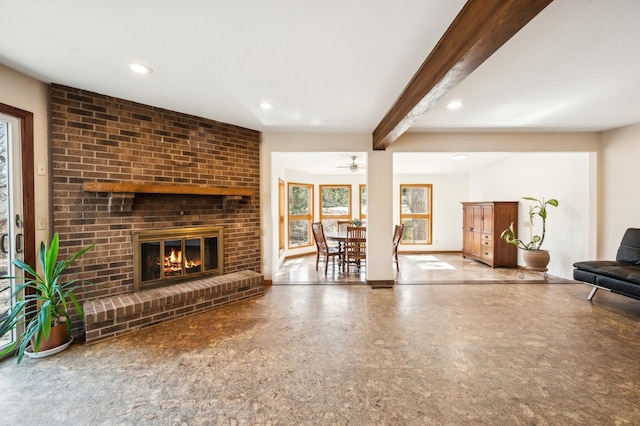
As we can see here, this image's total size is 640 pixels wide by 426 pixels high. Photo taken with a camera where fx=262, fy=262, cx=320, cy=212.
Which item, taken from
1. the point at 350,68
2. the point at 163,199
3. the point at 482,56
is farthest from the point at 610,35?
the point at 163,199

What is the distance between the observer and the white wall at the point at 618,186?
3.47 metres

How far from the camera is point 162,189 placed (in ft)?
9.20

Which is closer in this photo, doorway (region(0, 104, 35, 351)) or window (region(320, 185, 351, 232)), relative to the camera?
doorway (region(0, 104, 35, 351))

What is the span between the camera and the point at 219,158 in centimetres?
343

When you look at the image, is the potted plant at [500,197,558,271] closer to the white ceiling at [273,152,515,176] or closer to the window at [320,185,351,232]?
the white ceiling at [273,152,515,176]

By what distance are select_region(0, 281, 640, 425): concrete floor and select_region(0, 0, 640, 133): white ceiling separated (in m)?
2.28

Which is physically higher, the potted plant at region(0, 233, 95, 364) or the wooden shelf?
the wooden shelf

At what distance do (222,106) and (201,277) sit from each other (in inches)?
81.9

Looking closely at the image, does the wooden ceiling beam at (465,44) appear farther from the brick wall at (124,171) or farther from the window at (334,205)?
the window at (334,205)

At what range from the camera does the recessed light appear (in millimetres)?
2035

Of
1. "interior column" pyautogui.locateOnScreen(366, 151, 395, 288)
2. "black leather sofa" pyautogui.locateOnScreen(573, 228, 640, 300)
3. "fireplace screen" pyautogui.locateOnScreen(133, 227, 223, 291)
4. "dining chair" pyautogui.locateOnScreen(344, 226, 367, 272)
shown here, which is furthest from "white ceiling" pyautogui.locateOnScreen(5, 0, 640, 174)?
"dining chair" pyautogui.locateOnScreen(344, 226, 367, 272)

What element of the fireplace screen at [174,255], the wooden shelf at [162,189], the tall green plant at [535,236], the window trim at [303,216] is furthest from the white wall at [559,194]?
the fireplace screen at [174,255]

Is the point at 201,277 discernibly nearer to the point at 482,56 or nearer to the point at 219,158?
the point at 219,158

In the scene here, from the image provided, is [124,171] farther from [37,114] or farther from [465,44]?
[465,44]
